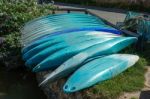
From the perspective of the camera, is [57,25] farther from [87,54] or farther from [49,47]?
[87,54]


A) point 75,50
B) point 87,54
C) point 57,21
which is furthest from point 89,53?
point 57,21

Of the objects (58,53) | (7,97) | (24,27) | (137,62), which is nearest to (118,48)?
(137,62)

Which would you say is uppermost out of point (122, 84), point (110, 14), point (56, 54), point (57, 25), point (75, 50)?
point (57, 25)

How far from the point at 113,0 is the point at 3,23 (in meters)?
11.4

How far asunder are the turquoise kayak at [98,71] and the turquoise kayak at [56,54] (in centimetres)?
89

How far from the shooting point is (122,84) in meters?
9.83

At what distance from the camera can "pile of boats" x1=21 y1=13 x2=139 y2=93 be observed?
9828 mm

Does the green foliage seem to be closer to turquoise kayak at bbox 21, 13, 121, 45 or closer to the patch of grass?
turquoise kayak at bbox 21, 13, 121, 45

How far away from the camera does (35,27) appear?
13953 mm

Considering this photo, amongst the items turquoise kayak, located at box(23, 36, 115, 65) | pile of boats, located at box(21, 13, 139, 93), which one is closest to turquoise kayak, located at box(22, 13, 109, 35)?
pile of boats, located at box(21, 13, 139, 93)

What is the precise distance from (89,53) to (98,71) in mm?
1041

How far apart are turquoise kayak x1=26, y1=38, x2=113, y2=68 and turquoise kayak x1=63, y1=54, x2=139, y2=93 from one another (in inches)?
35.2

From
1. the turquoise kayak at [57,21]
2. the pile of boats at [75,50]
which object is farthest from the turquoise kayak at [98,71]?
the turquoise kayak at [57,21]

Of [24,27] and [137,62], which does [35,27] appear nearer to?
[24,27]
